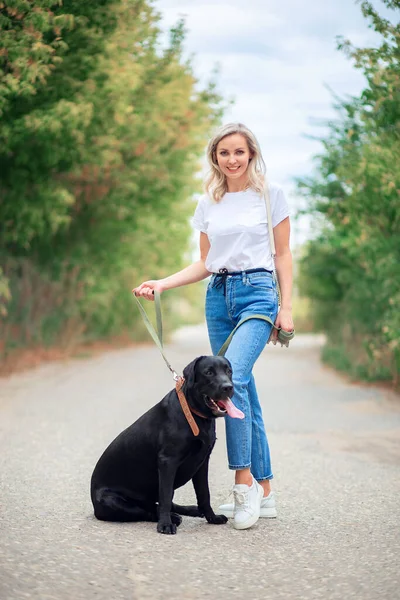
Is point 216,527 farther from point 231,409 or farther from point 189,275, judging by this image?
point 189,275

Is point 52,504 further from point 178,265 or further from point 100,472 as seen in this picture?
point 178,265

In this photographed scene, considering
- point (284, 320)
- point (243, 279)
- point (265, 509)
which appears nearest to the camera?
point (243, 279)

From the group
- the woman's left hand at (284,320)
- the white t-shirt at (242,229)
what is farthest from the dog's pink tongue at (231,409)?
the white t-shirt at (242,229)

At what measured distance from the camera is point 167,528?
15.4 feet

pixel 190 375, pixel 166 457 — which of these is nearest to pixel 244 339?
pixel 190 375

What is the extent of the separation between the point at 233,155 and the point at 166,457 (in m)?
1.80

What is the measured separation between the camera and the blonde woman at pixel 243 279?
491cm

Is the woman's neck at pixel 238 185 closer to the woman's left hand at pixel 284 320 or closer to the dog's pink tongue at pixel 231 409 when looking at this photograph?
the woman's left hand at pixel 284 320

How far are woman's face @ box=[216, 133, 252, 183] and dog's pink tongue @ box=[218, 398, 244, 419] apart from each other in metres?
1.37

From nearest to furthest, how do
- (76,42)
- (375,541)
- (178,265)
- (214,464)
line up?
(375,541) → (214,464) → (76,42) → (178,265)

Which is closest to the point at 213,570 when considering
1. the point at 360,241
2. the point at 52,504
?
the point at 52,504

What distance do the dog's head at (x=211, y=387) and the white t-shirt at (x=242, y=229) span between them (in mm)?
652

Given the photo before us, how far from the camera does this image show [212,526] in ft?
16.2

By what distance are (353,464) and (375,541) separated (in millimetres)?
2562
